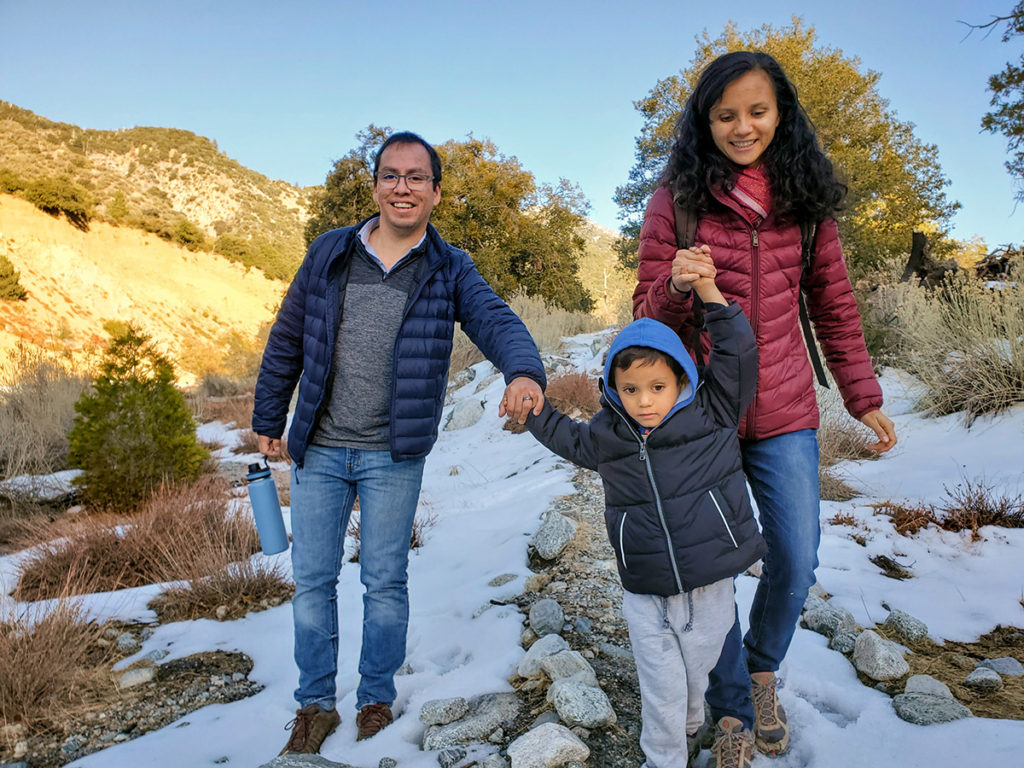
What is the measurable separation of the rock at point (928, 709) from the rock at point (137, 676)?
120 inches

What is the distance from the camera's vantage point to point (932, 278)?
10.8 metres

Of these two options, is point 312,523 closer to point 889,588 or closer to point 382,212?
point 382,212

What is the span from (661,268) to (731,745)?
1.45m

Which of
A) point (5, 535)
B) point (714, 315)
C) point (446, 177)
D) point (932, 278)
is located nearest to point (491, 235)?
point (446, 177)

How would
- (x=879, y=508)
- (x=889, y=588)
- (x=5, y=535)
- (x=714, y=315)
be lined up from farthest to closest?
(x=5, y=535)
(x=879, y=508)
(x=889, y=588)
(x=714, y=315)

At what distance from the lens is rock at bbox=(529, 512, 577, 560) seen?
Answer: 12.5 feet

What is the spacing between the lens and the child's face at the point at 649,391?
1.79 metres

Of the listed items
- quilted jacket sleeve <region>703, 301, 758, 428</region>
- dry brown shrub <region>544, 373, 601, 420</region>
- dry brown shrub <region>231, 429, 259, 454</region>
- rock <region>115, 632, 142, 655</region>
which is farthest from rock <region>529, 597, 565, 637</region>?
dry brown shrub <region>231, 429, 259, 454</region>

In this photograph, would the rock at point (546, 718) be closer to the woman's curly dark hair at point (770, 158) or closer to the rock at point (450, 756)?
the rock at point (450, 756)

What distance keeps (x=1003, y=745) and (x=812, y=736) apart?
514mm

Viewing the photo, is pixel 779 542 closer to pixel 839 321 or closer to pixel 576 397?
pixel 839 321

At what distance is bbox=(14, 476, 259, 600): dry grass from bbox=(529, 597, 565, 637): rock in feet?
6.64

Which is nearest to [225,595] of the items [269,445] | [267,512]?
[267,512]

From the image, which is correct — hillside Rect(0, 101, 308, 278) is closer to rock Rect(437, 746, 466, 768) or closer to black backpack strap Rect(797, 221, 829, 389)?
rock Rect(437, 746, 466, 768)
